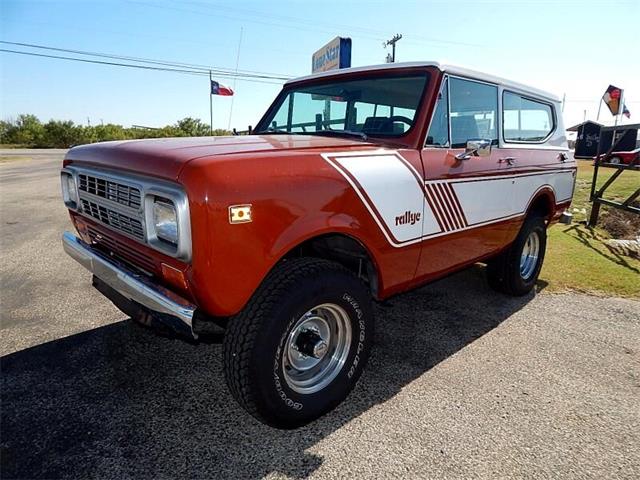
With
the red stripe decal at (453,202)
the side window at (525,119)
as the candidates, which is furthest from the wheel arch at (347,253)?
the side window at (525,119)

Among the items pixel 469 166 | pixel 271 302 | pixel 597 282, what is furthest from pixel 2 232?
pixel 597 282

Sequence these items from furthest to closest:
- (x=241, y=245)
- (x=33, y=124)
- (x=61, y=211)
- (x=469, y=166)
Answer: (x=33, y=124) < (x=61, y=211) < (x=469, y=166) < (x=241, y=245)

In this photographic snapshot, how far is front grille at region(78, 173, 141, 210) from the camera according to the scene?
2174mm

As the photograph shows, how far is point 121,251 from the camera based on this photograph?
2459 mm

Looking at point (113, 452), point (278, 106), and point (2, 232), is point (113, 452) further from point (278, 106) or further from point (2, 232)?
point (2, 232)

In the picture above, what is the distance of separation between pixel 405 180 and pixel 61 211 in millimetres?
7623

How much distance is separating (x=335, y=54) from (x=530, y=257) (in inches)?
291

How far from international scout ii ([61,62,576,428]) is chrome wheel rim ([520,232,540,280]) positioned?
1.02 m

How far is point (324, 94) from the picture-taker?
3.51 m

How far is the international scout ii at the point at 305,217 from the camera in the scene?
1.94 meters

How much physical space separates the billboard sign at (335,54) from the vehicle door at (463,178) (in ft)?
22.0

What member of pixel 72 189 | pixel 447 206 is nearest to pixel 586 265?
pixel 447 206

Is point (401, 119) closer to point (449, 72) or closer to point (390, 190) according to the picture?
point (449, 72)

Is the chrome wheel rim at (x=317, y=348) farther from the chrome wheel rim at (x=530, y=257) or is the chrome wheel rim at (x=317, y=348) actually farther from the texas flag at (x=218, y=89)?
the texas flag at (x=218, y=89)
